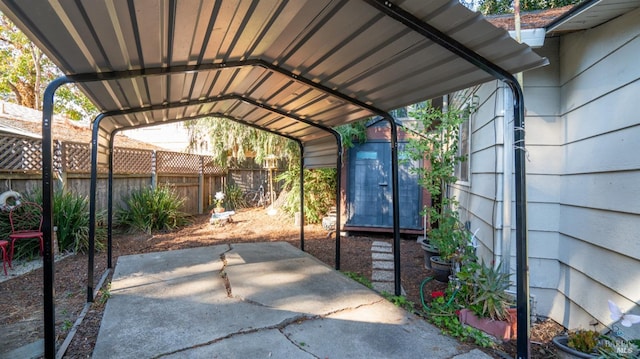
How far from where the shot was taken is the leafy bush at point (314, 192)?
294 inches

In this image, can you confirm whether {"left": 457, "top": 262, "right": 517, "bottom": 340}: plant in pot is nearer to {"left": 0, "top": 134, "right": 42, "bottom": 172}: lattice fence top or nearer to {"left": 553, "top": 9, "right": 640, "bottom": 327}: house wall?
{"left": 553, "top": 9, "right": 640, "bottom": 327}: house wall

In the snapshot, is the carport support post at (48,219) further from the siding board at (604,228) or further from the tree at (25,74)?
the tree at (25,74)

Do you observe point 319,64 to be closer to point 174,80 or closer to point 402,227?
point 174,80

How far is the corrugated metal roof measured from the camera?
5.62ft

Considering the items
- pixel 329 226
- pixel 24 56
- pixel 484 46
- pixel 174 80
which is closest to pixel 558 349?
pixel 484 46

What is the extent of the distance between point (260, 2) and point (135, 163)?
6821mm

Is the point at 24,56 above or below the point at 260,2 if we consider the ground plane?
above

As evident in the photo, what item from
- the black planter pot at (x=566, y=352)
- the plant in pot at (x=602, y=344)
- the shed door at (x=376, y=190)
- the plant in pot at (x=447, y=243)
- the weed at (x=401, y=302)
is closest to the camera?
the plant in pot at (x=602, y=344)

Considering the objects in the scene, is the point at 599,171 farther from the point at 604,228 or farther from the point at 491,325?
the point at 491,325

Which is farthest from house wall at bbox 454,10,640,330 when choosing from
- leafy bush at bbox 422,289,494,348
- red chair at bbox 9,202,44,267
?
red chair at bbox 9,202,44,267

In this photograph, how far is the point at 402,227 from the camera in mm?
6332

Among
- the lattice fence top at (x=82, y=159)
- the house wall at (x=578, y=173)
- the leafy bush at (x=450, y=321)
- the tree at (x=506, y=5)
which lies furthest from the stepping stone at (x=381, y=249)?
the tree at (x=506, y=5)

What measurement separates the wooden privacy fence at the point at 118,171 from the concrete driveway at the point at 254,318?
2.67 m

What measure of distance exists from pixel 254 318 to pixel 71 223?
4.25m
